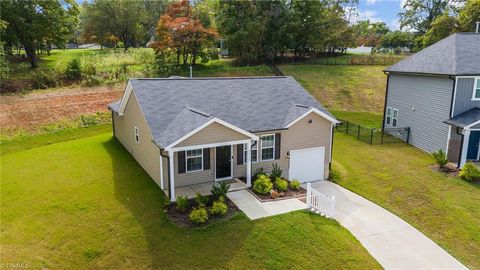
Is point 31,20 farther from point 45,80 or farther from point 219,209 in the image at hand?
point 219,209

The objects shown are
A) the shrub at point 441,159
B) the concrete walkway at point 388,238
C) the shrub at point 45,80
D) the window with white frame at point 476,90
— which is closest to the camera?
the concrete walkway at point 388,238

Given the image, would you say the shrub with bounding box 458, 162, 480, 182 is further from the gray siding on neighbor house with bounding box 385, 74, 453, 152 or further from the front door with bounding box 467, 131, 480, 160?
the gray siding on neighbor house with bounding box 385, 74, 453, 152

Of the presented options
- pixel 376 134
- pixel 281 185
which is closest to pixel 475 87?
pixel 376 134

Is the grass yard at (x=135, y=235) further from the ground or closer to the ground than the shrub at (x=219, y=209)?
closer to the ground

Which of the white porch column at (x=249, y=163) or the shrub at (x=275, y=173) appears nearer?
the white porch column at (x=249, y=163)

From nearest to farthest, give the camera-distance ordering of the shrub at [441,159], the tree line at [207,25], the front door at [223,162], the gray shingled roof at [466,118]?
the front door at [223,162] < the shrub at [441,159] < the gray shingled roof at [466,118] < the tree line at [207,25]

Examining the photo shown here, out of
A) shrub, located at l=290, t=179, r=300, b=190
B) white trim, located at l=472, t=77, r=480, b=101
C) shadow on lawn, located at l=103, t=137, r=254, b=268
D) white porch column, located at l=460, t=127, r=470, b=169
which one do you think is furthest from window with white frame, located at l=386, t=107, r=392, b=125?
shadow on lawn, located at l=103, t=137, r=254, b=268

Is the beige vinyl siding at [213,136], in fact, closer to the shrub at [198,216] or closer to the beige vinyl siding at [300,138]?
the beige vinyl siding at [300,138]

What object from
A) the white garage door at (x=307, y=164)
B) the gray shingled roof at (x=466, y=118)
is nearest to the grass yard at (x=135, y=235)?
the white garage door at (x=307, y=164)
